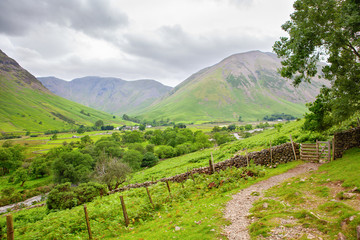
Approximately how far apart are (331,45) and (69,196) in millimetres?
36929

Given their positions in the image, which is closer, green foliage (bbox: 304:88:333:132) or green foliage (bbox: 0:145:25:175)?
green foliage (bbox: 304:88:333:132)

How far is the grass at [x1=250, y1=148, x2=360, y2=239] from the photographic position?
7.91m

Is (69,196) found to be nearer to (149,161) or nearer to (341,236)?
(341,236)

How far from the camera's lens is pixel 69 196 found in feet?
91.5

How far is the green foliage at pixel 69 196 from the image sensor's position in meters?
27.4

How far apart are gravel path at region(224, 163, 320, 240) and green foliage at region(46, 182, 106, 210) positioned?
2436 centimetres

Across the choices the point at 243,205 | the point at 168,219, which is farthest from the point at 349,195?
the point at 168,219

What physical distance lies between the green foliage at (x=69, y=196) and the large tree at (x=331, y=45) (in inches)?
1265

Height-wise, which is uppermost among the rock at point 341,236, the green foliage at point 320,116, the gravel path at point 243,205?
the green foliage at point 320,116

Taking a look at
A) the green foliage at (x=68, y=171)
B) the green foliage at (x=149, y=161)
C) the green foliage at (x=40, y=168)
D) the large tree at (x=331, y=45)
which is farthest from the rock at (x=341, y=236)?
the green foliage at (x=40, y=168)

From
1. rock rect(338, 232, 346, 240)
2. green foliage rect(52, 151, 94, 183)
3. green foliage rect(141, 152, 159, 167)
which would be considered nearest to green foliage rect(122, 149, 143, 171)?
green foliage rect(141, 152, 159, 167)

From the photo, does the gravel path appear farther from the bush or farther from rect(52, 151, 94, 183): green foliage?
the bush

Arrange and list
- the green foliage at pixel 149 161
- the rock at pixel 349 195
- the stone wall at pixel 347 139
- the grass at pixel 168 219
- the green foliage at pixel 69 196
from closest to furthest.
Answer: the rock at pixel 349 195 < the grass at pixel 168 219 < the stone wall at pixel 347 139 < the green foliage at pixel 69 196 < the green foliage at pixel 149 161

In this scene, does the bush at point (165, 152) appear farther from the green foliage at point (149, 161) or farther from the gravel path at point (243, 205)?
the gravel path at point (243, 205)
